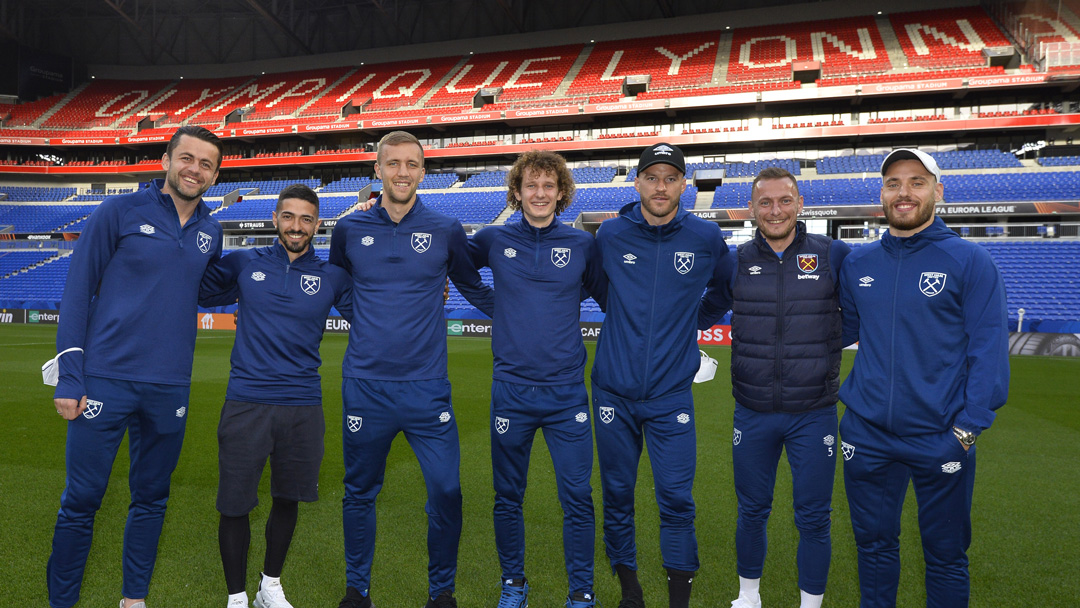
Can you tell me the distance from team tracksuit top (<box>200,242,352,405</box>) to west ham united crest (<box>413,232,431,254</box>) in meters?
0.58

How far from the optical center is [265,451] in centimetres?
348

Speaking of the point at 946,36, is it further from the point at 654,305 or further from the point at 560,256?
the point at 560,256

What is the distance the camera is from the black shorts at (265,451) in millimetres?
3404

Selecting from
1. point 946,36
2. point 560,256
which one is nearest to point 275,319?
point 560,256

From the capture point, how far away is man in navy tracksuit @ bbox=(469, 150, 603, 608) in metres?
3.49

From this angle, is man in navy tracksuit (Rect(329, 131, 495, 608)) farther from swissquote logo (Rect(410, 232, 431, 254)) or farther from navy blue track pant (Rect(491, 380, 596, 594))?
navy blue track pant (Rect(491, 380, 596, 594))

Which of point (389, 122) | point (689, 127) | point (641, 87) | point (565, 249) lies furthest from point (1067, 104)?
point (565, 249)

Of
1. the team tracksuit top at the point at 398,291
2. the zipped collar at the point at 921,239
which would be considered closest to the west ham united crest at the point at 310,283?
the team tracksuit top at the point at 398,291

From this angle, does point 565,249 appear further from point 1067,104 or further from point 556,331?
point 1067,104

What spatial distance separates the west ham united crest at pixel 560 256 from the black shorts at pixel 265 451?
1.59m

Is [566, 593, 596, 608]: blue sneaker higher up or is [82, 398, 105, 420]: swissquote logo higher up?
[82, 398, 105, 420]: swissquote logo

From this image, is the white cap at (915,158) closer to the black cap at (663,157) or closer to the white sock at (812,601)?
the black cap at (663,157)

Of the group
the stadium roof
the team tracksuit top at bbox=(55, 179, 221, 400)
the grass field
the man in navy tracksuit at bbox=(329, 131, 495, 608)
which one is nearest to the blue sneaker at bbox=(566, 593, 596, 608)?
the grass field

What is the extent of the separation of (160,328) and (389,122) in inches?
1354
